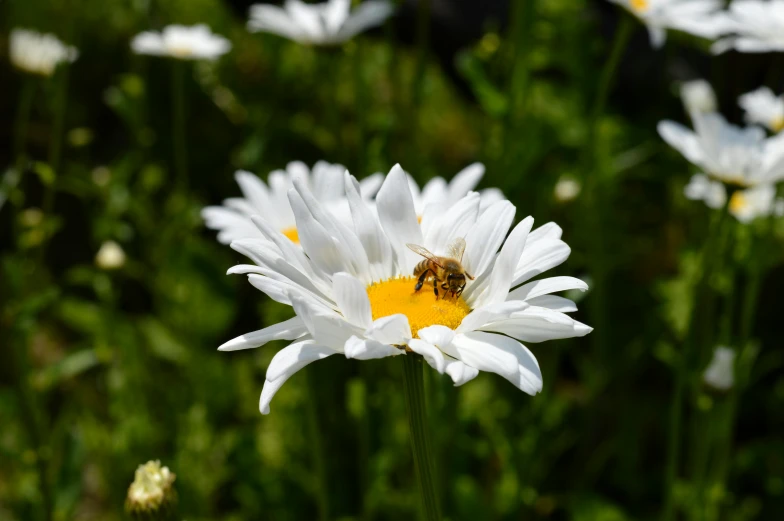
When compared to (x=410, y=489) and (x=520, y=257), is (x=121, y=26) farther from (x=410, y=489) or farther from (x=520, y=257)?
(x=520, y=257)

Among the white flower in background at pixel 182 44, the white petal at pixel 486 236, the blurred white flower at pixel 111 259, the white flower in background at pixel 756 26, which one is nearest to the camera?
the white petal at pixel 486 236

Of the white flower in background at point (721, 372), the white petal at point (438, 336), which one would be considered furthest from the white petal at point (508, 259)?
the white flower in background at point (721, 372)

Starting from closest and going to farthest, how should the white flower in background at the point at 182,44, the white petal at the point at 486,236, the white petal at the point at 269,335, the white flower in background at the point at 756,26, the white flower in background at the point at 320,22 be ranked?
the white petal at the point at 269,335 → the white petal at the point at 486,236 → the white flower in background at the point at 756,26 → the white flower in background at the point at 320,22 → the white flower in background at the point at 182,44

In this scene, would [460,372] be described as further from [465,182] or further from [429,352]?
[465,182]

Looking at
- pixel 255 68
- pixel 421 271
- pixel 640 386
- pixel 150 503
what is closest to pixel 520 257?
pixel 421 271

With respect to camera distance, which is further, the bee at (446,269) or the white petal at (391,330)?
the bee at (446,269)

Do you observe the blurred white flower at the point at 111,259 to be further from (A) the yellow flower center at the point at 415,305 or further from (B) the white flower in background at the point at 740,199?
(B) the white flower in background at the point at 740,199
